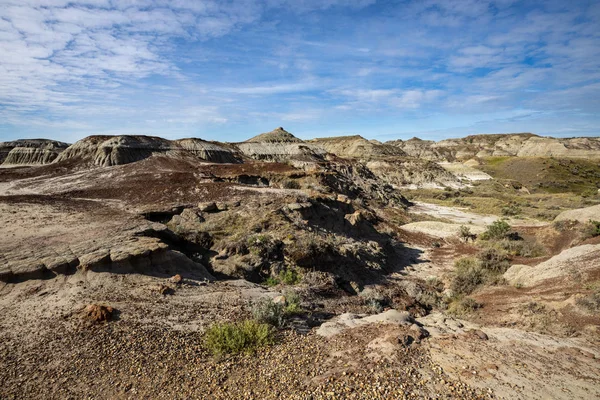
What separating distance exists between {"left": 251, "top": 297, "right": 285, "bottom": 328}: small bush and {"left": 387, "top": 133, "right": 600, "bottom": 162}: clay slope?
102 metres

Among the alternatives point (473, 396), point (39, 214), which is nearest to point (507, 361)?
point (473, 396)

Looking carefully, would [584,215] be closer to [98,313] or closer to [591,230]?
[591,230]

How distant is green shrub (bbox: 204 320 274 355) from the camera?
6156 mm

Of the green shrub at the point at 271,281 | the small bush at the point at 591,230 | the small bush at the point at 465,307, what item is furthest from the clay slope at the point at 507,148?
the green shrub at the point at 271,281

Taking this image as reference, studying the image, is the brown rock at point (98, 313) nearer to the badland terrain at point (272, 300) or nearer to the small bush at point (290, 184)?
the badland terrain at point (272, 300)

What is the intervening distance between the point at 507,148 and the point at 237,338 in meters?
133

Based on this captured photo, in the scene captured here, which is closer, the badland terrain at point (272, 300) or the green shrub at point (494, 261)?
the badland terrain at point (272, 300)

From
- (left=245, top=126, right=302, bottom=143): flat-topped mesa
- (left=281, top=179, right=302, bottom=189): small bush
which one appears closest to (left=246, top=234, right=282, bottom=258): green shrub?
(left=281, top=179, right=302, bottom=189): small bush

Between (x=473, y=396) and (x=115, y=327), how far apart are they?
23.0 ft

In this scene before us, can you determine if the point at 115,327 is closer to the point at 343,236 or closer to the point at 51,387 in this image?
the point at 51,387

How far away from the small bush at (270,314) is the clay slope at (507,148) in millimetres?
102119

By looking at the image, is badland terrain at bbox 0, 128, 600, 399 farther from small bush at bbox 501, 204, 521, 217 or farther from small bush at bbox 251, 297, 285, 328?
small bush at bbox 501, 204, 521, 217

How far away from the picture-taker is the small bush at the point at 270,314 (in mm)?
7305

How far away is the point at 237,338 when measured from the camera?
249 inches
